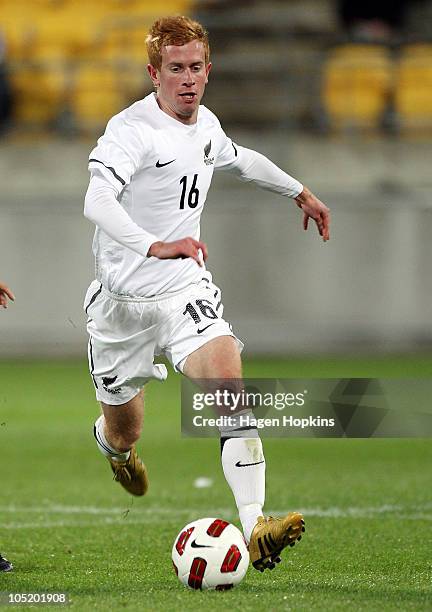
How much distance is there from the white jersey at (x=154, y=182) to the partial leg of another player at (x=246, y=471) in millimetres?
519

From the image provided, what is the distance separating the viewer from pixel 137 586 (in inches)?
203

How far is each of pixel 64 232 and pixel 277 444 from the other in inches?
191

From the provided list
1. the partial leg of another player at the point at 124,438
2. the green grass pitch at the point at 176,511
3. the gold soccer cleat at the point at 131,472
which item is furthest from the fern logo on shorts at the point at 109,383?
the green grass pitch at the point at 176,511

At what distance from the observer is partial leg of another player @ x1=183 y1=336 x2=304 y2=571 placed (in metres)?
4.86

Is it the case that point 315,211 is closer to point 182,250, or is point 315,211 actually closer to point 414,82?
point 182,250

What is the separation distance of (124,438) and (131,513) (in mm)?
890

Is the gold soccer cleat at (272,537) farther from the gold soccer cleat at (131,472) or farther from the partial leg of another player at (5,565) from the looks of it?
the gold soccer cleat at (131,472)

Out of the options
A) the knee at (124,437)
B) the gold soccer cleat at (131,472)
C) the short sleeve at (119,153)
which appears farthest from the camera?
the gold soccer cleat at (131,472)

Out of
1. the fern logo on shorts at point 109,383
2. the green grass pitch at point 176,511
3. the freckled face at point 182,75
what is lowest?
the green grass pitch at point 176,511

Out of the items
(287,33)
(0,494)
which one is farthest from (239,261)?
(0,494)

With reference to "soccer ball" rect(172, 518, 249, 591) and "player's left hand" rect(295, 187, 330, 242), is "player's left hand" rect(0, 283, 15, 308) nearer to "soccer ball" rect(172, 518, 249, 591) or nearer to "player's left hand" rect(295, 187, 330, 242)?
"soccer ball" rect(172, 518, 249, 591)

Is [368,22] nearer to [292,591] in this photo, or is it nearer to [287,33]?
[287,33]

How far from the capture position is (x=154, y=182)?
5629 mm

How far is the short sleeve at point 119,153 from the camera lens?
5285mm
